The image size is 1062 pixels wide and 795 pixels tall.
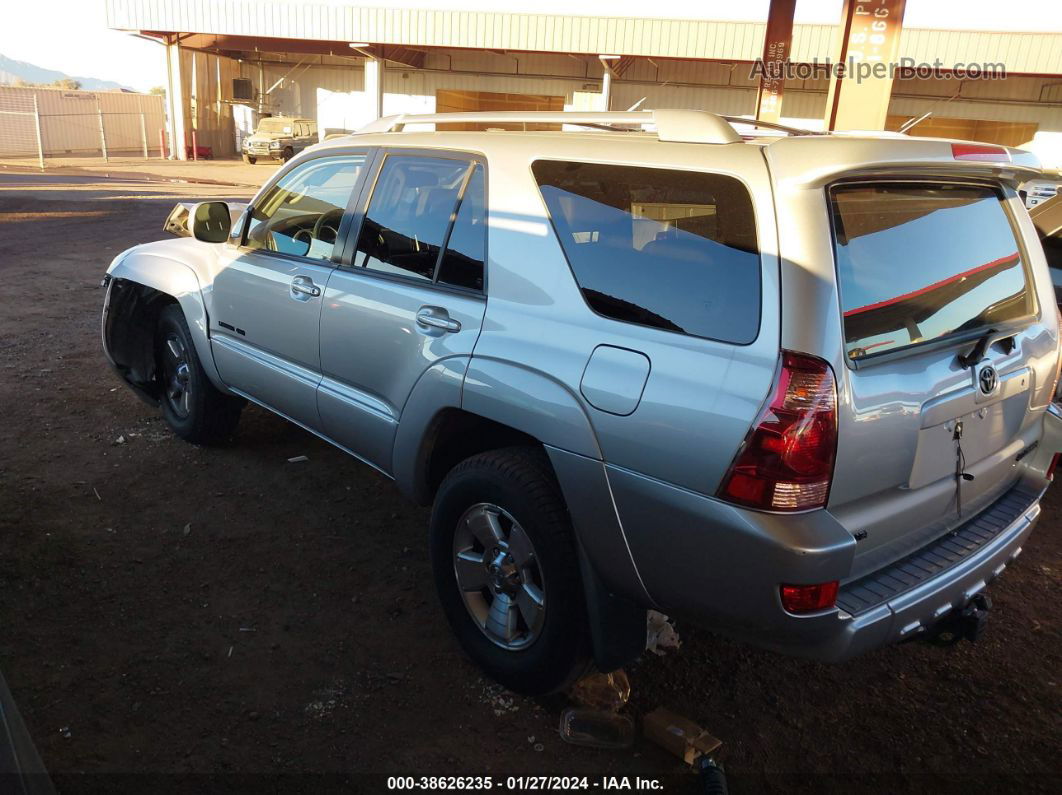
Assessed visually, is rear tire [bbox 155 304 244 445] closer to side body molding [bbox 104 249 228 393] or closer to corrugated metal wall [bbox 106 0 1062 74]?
side body molding [bbox 104 249 228 393]

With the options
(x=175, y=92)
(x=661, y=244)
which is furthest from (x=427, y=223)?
(x=175, y=92)

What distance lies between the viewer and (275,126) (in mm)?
29312

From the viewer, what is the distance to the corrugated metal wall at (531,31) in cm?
2416

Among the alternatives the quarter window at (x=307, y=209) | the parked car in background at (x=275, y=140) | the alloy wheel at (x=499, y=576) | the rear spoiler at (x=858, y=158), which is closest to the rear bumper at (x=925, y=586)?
the alloy wheel at (x=499, y=576)

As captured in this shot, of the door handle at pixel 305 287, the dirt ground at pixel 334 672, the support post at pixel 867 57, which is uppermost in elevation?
the support post at pixel 867 57

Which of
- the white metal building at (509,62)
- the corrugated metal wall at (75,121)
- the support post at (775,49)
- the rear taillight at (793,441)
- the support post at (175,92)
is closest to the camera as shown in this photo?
the rear taillight at (793,441)

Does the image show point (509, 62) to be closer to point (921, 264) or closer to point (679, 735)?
point (921, 264)

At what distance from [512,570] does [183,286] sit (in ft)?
9.45

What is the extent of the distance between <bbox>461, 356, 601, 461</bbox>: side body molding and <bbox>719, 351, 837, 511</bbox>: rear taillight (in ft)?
1.65

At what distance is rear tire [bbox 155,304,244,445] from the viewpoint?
190 inches

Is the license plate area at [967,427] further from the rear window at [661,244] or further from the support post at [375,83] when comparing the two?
the support post at [375,83]

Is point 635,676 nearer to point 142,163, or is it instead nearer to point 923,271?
point 923,271

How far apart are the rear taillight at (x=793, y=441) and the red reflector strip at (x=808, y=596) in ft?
0.73

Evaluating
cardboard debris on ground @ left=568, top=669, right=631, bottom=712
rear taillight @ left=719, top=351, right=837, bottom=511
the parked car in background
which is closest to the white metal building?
the parked car in background
